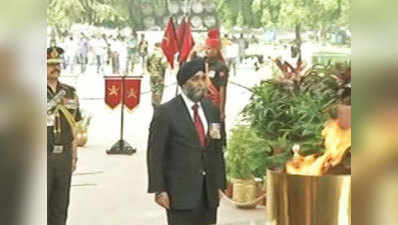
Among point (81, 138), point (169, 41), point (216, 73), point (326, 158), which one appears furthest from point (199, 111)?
point (326, 158)

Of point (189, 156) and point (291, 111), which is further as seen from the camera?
point (189, 156)

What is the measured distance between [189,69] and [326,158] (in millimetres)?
497

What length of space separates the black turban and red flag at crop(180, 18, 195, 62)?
26mm

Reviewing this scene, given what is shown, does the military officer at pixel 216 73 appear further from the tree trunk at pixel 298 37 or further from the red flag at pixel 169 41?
the tree trunk at pixel 298 37

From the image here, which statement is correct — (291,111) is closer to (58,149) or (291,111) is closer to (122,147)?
(122,147)

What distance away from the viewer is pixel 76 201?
152 centimetres

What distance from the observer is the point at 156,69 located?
151 centimetres

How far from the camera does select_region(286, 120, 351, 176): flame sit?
1185mm

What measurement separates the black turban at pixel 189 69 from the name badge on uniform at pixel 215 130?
16cm

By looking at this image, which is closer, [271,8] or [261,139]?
[271,8]

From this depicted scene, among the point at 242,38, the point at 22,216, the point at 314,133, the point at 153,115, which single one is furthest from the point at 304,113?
the point at 22,216

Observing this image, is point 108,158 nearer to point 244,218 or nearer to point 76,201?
point 76,201

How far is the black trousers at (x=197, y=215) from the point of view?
1619 mm

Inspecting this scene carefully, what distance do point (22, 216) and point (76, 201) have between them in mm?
869
